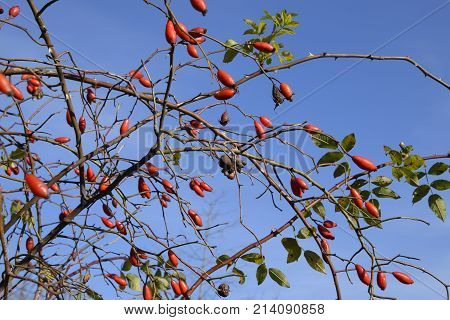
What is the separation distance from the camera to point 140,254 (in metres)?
2.10

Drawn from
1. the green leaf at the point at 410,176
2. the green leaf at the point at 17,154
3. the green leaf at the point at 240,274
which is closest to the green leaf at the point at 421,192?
the green leaf at the point at 410,176

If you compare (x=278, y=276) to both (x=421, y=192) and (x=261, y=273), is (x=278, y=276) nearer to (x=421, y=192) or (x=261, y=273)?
(x=261, y=273)

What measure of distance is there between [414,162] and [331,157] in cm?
28

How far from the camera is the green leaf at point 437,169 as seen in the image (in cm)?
213

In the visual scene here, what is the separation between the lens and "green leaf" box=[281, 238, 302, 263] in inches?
80.0

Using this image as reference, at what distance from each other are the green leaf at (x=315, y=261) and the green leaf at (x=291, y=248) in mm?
31

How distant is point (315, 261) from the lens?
78.2 inches

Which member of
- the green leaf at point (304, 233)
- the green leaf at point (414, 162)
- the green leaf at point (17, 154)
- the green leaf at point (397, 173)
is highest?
the green leaf at point (17, 154)

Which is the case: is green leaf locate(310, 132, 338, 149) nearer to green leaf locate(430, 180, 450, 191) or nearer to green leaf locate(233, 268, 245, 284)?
green leaf locate(430, 180, 450, 191)

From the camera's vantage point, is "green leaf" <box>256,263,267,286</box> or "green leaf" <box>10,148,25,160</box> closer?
"green leaf" <box>256,263,267,286</box>

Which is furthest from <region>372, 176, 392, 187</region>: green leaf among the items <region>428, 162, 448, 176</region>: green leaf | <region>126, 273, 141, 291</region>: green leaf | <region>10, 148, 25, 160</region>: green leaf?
<region>10, 148, 25, 160</region>: green leaf

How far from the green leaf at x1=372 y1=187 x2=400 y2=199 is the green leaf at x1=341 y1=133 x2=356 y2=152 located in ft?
0.58

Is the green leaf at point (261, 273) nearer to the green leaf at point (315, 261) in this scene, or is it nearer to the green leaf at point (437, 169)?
the green leaf at point (315, 261)

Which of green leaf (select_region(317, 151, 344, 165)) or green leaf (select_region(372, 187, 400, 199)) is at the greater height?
green leaf (select_region(317, 151, 344, 165))
